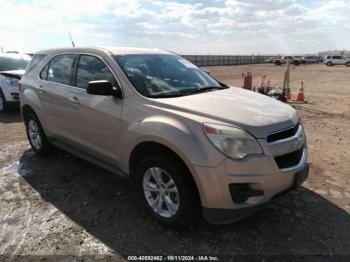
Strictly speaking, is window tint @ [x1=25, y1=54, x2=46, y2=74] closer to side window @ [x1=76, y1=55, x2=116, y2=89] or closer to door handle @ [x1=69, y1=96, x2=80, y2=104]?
side window @ [x1=76, y1=55, x2=116, y2=89]

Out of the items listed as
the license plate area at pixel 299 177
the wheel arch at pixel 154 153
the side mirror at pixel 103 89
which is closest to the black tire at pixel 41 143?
the side mirror at pixel 103 89

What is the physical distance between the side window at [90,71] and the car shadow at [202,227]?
55.2 inches

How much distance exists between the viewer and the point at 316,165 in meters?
5.39

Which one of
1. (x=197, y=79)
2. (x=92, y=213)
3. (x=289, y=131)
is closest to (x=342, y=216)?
(x=289, y=131)

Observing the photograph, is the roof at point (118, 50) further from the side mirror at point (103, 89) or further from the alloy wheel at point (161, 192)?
the alloy wheel at point (161, 192)

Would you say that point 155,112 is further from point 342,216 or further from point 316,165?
point 316,165

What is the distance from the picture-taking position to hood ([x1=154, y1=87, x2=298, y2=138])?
3199 millimetres

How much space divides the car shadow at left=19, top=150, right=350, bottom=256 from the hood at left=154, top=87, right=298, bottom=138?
1019 millimetres

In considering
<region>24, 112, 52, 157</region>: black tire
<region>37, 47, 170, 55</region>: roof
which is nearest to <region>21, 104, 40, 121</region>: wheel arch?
<region>24, 112, 52, 157</region>: black tire

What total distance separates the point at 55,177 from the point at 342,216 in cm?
378

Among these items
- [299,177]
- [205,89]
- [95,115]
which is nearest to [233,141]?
[299,177]

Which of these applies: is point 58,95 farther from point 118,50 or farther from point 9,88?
point 9,88

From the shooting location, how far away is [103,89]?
12.6 ft

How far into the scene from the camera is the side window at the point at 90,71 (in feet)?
13.9
